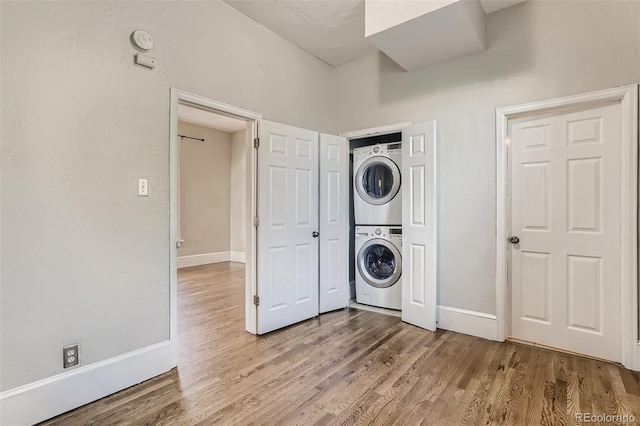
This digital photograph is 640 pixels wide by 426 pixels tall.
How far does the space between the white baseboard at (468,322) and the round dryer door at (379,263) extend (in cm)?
63

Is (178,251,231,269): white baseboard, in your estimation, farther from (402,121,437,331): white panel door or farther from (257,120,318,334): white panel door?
(402,121,437,331): white panel door

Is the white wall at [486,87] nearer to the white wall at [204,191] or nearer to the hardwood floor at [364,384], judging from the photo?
the hardwood floor at [364,384]

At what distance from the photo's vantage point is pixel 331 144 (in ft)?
11.5

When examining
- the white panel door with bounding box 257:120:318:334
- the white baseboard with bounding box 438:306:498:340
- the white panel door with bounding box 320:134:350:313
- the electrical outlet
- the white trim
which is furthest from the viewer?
the white panel door with bounding box 320:134:350:313

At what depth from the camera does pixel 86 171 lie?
1.89 meters

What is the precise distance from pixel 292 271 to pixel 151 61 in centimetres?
211

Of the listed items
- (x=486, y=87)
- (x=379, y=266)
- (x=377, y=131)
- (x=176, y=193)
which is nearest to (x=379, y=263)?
(x=379, y=266)

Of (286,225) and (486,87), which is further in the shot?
(286,225)

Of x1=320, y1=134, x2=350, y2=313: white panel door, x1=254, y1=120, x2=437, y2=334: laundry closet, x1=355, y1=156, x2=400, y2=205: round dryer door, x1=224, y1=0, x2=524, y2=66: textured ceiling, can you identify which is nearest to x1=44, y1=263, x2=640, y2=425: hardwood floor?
x1=254, y1=120, x2=437, y2=334: laundry closet

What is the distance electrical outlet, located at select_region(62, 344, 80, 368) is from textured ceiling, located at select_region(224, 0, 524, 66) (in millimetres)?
2769

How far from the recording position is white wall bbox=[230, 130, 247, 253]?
680 cm

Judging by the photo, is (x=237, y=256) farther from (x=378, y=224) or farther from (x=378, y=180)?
(x=378, y=180)

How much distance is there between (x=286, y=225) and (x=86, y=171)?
166 centimetres

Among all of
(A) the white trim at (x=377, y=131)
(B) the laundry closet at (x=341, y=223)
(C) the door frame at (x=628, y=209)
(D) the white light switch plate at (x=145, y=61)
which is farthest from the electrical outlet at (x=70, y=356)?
(C) the door frame at (x=628, y=209)
